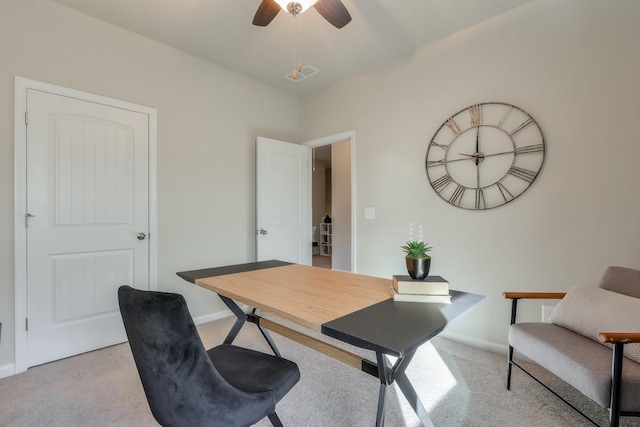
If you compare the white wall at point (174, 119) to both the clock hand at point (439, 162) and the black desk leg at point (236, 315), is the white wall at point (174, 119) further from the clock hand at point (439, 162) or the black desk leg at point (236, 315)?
the clock hand at point (439, 162)

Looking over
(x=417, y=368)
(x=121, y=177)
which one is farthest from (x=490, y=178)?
(x=121, y=177)

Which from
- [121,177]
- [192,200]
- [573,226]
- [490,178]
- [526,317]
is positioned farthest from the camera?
[192,200]

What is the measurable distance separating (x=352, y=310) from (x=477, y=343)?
1.83m

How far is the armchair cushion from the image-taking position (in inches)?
53.2

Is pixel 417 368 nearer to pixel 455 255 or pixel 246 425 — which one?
pixel 455 255

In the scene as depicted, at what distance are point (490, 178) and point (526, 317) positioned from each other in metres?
1.09

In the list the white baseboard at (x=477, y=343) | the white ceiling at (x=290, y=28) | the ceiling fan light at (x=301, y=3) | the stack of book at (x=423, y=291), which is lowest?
the white baseboard at (x=477, y=343)

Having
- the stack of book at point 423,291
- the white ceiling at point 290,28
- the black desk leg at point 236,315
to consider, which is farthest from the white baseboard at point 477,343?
the white ceiling at point 290,28

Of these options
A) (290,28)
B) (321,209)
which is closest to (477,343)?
(290,28)

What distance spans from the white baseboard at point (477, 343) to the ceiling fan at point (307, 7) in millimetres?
2612

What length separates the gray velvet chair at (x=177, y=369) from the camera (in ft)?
2.91

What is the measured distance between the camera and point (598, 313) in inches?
58.7

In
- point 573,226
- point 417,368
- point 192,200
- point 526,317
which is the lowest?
point 417,368

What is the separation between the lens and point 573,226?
6.70ft
